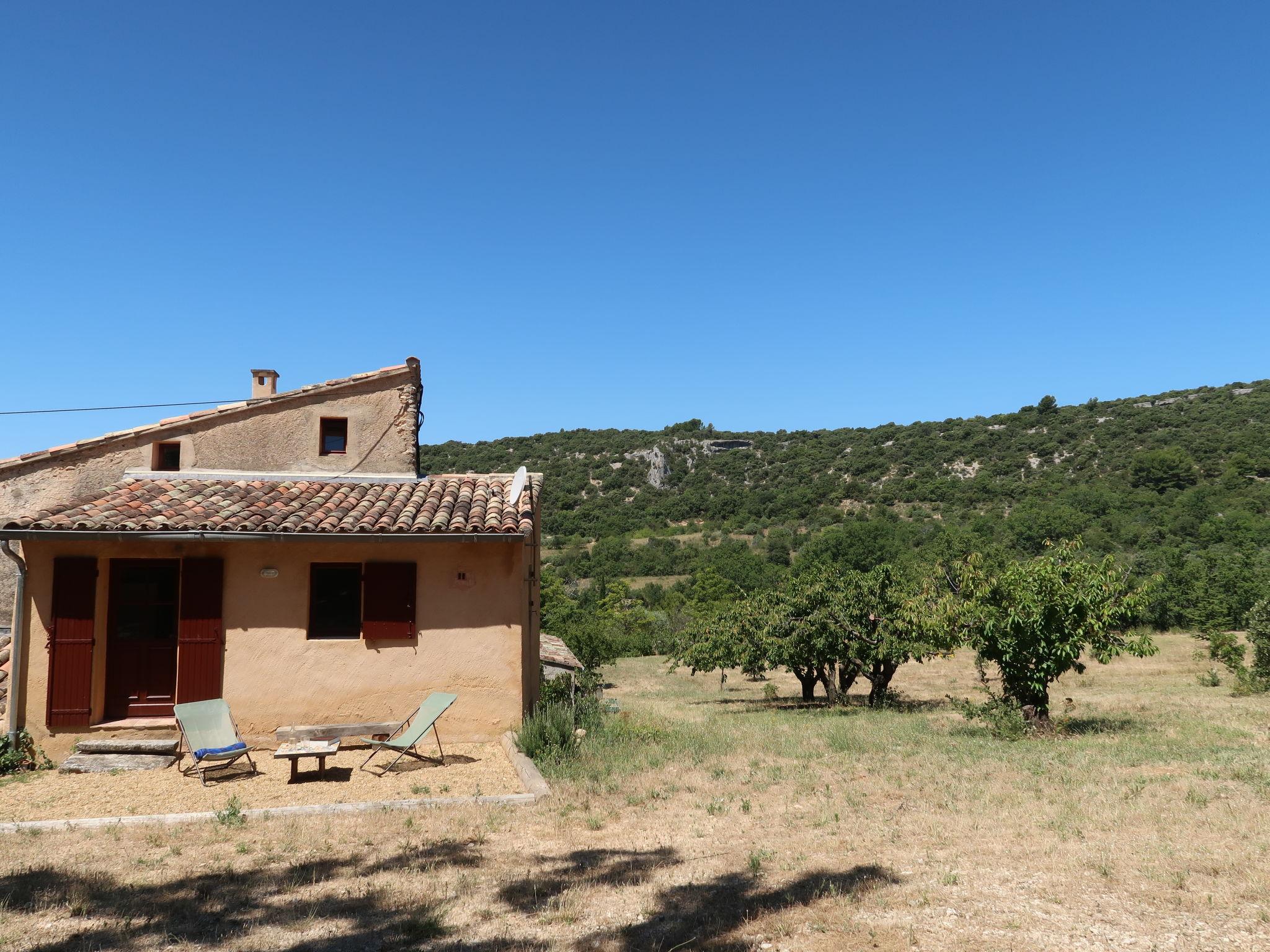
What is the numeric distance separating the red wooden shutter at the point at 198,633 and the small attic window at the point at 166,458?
3142 millimetres

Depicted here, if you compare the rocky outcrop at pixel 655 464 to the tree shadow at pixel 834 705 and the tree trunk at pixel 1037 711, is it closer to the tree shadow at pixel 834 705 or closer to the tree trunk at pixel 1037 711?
the tree shadow at pixel 834 705

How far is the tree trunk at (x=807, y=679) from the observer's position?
1850 cm

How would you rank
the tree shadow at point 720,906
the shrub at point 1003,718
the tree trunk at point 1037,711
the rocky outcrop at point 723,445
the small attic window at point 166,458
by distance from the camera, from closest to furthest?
the tree shadow at point 720,906
the shrub at point 1003,718
the tree trunk at point 1037,711
the small attic window at point 166,458
the rocky outcrop at point 723,445

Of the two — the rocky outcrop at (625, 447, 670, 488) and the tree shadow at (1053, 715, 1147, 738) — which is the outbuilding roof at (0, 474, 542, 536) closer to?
the tree shadow at (1053, 715, 1147, 738)

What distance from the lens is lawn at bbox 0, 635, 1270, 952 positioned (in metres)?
4.59

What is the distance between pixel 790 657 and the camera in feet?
56.5

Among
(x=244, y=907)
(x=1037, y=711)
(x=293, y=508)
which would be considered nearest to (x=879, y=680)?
(x=1037, y=711)

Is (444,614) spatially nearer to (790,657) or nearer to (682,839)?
(682,839)

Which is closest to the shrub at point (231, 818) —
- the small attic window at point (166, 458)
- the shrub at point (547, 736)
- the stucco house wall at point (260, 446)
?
the shrub at point (547, 736)

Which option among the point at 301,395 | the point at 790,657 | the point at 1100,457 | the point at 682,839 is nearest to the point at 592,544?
the point at 1100,457

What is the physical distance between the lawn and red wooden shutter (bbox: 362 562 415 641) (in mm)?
2616

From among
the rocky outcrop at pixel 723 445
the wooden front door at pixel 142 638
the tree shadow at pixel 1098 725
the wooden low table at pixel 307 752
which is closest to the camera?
the wooden low table at pixel 307 752

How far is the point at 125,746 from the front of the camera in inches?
360

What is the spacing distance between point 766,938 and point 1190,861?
3.25 metres
